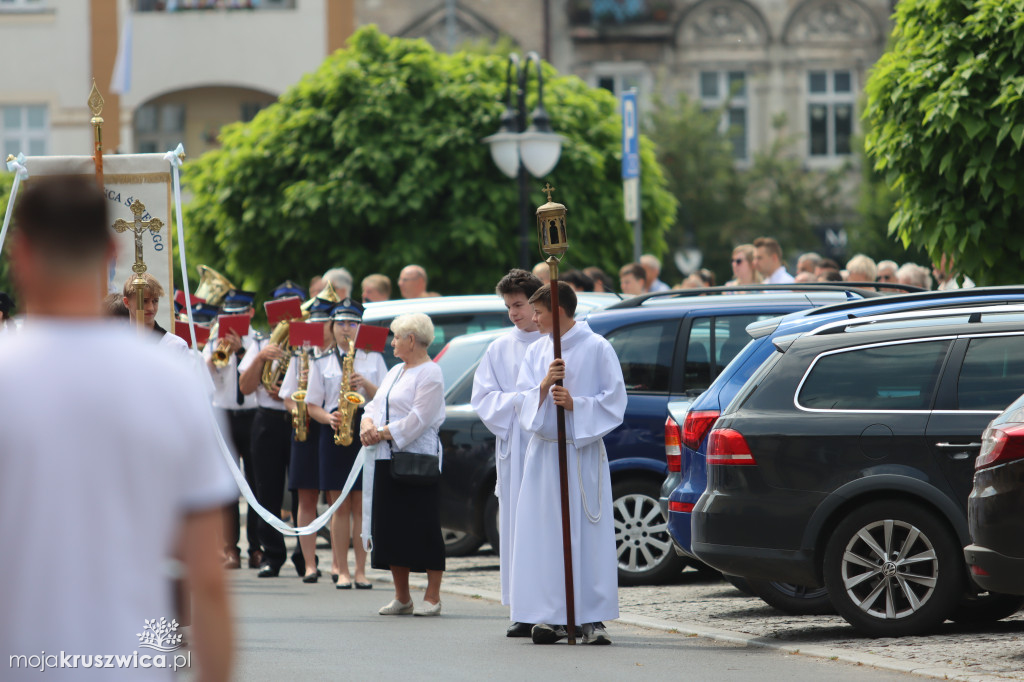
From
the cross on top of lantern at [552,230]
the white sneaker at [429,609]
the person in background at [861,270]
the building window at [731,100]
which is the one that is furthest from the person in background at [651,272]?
the building window at [731,100]

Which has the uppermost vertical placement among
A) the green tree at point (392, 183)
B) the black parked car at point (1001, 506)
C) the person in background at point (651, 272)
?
the green tree at point (392, 183)

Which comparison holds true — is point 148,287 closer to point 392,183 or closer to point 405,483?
point 405,483

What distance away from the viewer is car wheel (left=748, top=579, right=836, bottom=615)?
31.8ft

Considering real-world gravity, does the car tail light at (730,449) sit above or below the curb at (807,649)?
above

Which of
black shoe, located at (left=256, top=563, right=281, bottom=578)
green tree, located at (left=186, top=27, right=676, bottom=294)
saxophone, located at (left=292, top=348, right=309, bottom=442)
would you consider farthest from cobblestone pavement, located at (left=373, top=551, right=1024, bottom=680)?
green tree, located at (left=186, top=27, right=676, bottom=294)

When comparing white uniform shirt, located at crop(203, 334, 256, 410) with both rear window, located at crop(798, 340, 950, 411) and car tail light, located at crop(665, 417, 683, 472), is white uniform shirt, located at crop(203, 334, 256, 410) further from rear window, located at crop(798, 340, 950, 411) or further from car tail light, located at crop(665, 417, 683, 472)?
rear window, located at crop(798, 340, 950, 411)

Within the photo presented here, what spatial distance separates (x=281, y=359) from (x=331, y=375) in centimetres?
45

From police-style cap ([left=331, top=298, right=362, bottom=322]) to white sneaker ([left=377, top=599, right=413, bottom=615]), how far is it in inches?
97.9

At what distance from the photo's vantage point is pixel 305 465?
12.1 metres

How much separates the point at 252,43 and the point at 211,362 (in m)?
25.1

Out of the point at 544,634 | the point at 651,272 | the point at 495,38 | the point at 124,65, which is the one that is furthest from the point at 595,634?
the point at 495,38

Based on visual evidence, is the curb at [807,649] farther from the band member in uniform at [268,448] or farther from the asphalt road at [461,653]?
the band member in uniform at [268,448]

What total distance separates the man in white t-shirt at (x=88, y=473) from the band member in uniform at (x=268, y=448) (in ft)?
31.0

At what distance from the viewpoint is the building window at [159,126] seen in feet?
132
